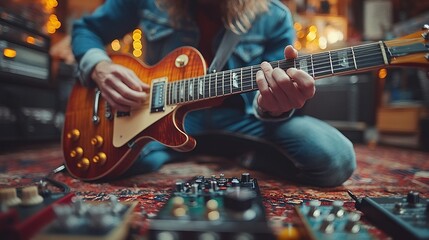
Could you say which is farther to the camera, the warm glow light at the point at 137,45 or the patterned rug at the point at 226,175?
the warm glow light at the point at 137,45

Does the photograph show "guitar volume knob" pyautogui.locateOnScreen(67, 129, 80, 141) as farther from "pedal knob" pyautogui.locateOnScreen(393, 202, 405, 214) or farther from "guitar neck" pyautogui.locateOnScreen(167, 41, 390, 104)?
"pedal knob" pyautogui.locateOnScreen(393, 202, 405, 214)

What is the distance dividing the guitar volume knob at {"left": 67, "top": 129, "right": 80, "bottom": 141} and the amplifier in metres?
1.03

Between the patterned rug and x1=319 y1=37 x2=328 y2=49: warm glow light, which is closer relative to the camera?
the patterned rug

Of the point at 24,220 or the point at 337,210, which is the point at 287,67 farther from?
the point at 24,220

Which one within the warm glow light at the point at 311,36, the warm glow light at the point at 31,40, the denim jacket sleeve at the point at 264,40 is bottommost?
the denim jacket sleeve at the point at 264,40

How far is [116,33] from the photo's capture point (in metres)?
1.26

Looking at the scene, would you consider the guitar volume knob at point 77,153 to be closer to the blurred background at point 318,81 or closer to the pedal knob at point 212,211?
the pedal knob at point 212,211

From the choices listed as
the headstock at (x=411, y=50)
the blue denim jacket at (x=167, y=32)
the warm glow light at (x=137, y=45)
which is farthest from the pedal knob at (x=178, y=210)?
the warm glow light at (x=137, y=45)

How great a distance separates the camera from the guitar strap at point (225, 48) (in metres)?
1.04

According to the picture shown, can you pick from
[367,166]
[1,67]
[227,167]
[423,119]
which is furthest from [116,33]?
[423,119]

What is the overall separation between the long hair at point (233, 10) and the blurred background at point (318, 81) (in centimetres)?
60

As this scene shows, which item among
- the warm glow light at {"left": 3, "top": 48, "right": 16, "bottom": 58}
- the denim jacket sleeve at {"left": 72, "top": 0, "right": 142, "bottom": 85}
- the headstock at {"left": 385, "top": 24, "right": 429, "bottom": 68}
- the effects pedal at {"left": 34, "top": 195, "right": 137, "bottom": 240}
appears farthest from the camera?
the warm glow light at {"left": 3, "top": 48, "right": 16, "bottom": 58}

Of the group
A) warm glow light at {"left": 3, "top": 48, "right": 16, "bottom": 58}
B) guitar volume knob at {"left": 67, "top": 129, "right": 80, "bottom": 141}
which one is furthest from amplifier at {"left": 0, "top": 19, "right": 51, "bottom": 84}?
guitar volume knob at {"left": 67, "top": 129, "right": 80, "bottom": 141}

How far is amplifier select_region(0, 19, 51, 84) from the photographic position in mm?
1704
